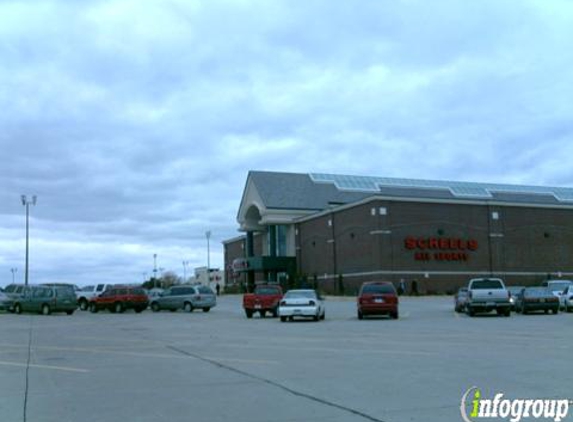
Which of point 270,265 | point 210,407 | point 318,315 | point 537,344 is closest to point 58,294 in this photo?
point 318,315

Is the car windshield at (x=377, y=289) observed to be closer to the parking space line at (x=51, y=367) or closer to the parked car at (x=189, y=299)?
the parked car at (x=189, y=299)

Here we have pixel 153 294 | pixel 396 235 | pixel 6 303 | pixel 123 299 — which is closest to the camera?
pixel 123 299

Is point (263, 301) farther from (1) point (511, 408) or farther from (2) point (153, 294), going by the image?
(1) point (511, 408)

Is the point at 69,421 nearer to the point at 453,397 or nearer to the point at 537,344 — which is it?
the point at 453,397

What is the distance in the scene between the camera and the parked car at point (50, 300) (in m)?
44.9

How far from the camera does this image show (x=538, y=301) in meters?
36.2

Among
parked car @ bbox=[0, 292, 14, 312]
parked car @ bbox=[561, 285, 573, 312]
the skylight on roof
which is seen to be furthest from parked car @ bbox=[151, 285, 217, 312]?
the skylight on roof

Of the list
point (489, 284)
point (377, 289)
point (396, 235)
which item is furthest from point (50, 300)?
point (396, 235)

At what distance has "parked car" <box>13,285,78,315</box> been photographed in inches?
1767

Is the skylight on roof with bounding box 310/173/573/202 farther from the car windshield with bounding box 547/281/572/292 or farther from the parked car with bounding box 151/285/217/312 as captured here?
the car windshield with bounding box 547/281/572/292

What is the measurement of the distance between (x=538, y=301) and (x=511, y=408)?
93.1 feet

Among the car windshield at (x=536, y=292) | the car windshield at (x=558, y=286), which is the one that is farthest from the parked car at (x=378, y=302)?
the car windshield at (x=558, y=286)

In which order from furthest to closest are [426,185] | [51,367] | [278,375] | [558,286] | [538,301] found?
[426,185] → [558,286] → [538,301] → [51,367] → [278,375]

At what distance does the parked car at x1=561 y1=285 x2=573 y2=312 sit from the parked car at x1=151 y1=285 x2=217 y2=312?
833 inches
